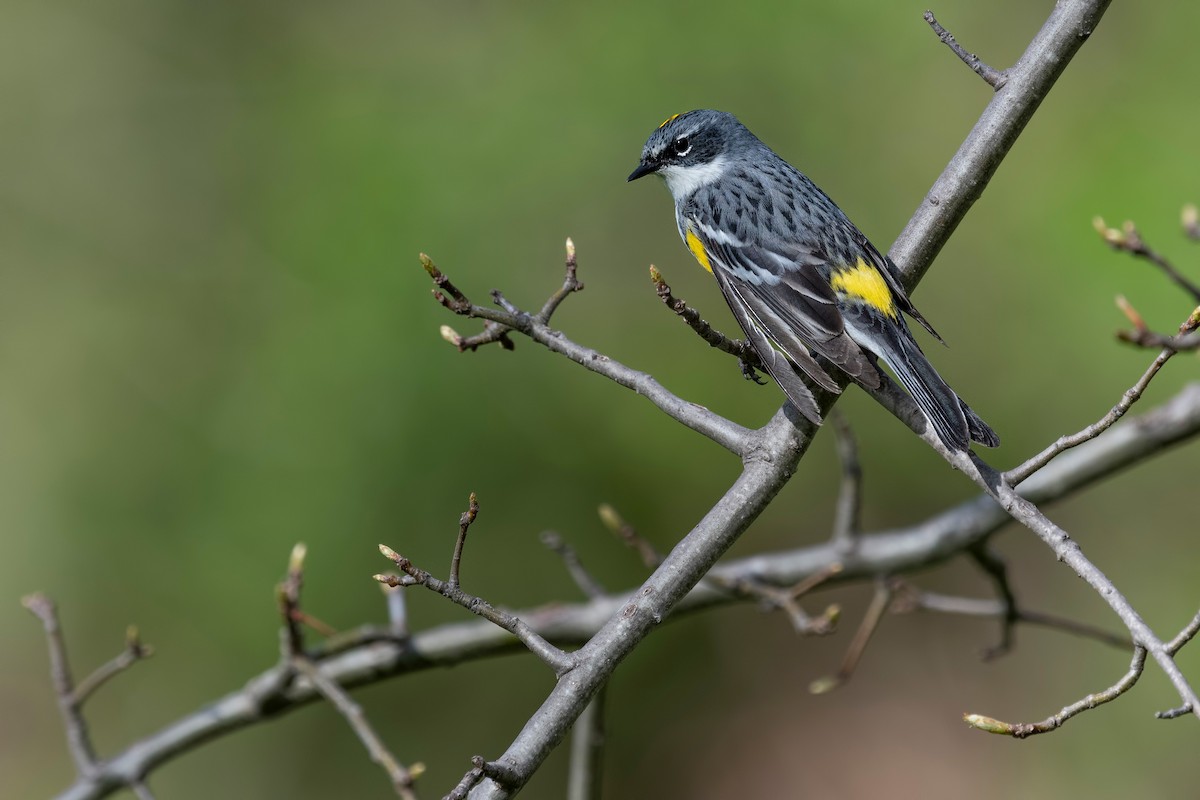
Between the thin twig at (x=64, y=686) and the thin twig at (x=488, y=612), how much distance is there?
5.90 ft

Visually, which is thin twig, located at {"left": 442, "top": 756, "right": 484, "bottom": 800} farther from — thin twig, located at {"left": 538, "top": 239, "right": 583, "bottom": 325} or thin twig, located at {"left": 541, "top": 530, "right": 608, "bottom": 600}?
thin twig, located at {"left": 541, "top": 530, "right": 608, "bottom": 600}

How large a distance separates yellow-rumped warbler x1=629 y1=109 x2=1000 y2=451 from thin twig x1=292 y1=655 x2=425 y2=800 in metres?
1.50

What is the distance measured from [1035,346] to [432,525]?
3092 millimetres

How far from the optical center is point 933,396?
123 inches

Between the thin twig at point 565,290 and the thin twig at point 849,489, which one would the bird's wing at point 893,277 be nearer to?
the thin twig at point 849,489

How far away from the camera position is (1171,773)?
17.2ft

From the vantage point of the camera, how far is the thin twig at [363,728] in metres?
3.11

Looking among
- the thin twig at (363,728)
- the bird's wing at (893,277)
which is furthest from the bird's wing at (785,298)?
the thin twig at (363,728)

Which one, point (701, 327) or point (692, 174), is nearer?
point (701, 327)

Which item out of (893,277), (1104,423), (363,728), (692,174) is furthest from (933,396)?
(363,728)

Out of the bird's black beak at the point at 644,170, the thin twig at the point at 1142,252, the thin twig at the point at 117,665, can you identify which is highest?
the bird's black beak at the point at 644,170

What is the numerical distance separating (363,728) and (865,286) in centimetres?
215

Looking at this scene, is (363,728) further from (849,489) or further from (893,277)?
(893,277)

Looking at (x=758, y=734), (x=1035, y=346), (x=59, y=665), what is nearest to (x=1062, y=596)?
(x=1035, y=346)
